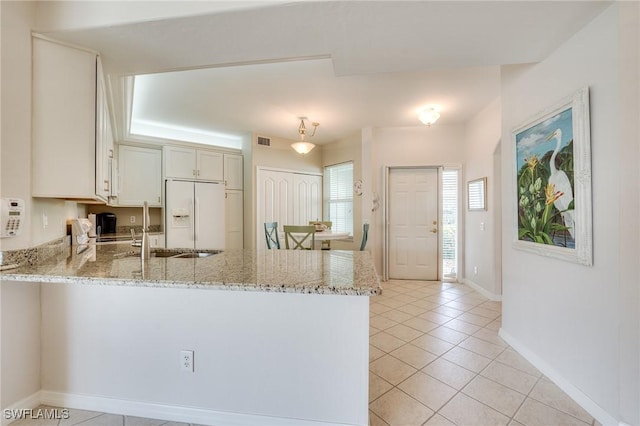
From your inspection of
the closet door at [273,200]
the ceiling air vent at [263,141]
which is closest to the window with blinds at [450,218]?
the closet door at [273,200]

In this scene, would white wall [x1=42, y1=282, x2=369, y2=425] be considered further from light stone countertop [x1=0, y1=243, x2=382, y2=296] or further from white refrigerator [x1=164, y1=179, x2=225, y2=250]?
white refrigerator [x1=164, y1=179, x2=225, y2=250]

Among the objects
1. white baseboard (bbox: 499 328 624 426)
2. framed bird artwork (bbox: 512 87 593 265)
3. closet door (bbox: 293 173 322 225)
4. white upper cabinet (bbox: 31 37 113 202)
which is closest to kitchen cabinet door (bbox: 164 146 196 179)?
closet door (bbox: 293 173 322 225)

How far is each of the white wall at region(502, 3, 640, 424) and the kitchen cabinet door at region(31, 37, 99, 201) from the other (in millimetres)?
3246

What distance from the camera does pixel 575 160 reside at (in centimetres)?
171

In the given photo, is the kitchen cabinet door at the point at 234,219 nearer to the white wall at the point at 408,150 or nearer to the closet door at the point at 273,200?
the closet door at the point at 273,200

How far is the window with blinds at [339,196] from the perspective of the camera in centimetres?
529

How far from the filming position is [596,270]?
1605 millimetres

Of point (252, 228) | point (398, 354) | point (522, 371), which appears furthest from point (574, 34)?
point (252, 228)

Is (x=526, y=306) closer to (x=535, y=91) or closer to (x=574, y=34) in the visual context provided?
(x=535, y=91)

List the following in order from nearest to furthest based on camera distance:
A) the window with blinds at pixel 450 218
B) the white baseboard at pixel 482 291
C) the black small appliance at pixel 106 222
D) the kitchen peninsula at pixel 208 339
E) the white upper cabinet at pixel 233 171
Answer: the kitchen peninsula at pixel 208 339 < the white baseboard at pixel 482 291 < the black small appliance at pixel 106 222 < the window with blinds at pixel 450 218 < the white upper cabinet at pixel 233 171

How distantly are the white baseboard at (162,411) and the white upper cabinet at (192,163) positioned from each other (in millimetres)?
3303

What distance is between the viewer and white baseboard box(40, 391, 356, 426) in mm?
1462

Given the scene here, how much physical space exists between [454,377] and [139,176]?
4.77m

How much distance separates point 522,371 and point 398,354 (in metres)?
0.89
